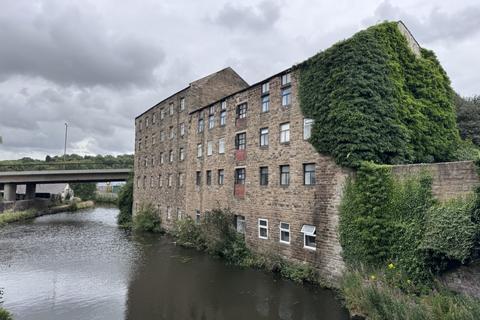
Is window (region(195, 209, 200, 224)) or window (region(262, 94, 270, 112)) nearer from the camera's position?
window (region(262, 94, 270, 112))

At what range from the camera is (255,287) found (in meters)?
14.6

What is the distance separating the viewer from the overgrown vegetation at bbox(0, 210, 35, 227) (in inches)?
1399

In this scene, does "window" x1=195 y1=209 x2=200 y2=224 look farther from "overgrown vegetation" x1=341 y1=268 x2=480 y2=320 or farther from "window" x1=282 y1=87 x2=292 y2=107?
"overgrown vegetation" x1=341 y1=268 x2=480 y2=320

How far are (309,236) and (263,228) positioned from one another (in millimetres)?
3438

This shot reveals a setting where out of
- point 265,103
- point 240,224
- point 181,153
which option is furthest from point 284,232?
point 181,153

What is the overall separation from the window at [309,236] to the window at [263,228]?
9.47 feet

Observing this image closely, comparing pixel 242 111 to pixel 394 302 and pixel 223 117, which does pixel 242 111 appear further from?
pixel 394 302

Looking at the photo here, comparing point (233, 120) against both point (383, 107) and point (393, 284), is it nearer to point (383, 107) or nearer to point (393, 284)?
point (383, 107)

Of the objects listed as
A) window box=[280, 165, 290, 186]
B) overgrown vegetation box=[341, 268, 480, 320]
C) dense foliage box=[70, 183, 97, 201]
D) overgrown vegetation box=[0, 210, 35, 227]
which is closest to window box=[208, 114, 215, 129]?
window box=[280, 165, 290, 186]

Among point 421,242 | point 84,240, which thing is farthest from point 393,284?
point 84,240

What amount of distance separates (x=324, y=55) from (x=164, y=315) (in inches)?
473

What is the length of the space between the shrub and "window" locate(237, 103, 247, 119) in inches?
603

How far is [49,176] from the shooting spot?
43719 mm

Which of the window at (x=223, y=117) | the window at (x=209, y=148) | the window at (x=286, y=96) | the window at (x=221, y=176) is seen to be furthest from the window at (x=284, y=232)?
the window at (x=209, y=148)
